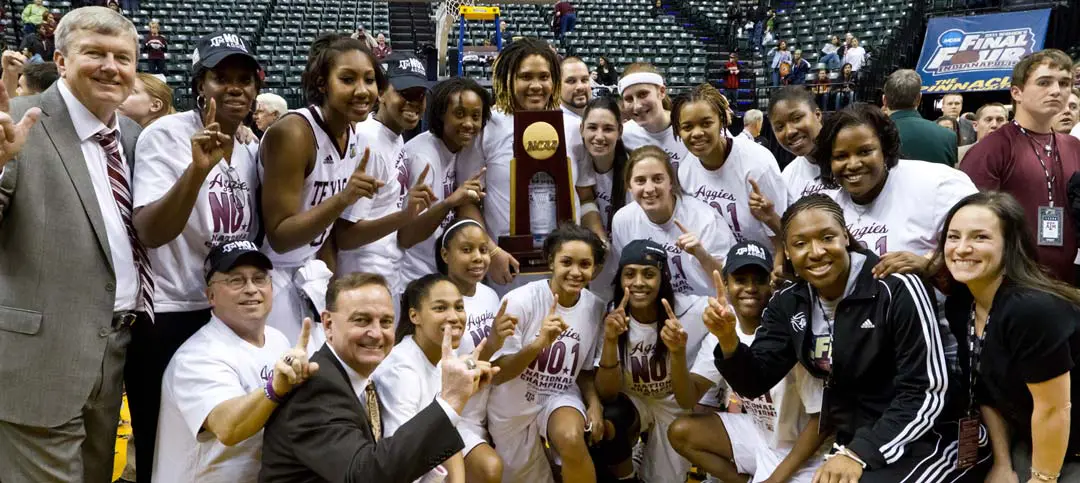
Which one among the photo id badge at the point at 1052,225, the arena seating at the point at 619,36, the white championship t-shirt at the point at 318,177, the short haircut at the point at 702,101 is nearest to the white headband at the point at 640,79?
the short haircut at the point at 702,101

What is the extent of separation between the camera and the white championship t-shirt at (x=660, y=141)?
4312mm

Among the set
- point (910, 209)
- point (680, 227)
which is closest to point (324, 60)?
point (680, 227)

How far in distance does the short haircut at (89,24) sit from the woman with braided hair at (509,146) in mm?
1795

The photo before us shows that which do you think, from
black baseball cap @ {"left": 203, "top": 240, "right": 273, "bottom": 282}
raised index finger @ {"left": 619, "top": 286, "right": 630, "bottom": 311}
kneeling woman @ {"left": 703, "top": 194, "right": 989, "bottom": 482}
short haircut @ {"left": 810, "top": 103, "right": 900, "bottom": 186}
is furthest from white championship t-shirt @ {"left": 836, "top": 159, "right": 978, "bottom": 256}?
black baseball cap @ {"left": 203, "top": 240, "right": 273, "bottom": 282}

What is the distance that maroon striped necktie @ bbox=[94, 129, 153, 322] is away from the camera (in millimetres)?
2654

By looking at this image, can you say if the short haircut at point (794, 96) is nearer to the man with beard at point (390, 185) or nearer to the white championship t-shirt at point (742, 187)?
the white championship t-shirt at point (742, 187)

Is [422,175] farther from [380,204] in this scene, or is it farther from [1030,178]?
[1030,178]

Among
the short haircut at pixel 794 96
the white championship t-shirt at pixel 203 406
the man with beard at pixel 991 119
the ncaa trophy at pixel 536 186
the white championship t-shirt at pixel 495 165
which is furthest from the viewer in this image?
the man with beard at pixel 991 119

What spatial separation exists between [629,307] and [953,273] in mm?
1494

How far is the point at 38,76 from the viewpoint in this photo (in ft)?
14.5

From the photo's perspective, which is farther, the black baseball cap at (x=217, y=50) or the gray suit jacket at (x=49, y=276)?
the black baseball cap at (x=217, y=50)

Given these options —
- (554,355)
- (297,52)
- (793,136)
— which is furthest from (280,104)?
(297,52)

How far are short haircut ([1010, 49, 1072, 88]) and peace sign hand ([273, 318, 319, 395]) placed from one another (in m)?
3.35

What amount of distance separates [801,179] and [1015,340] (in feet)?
4.89
